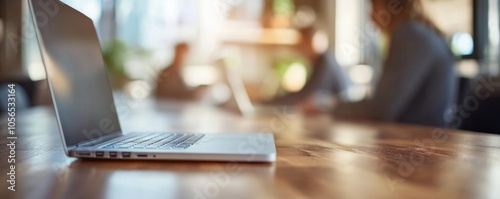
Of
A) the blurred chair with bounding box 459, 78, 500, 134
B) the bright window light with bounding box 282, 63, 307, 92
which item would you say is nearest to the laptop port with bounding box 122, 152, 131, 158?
the blurred chair with bounding box 459, 78, 500, 134

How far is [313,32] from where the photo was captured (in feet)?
10.8

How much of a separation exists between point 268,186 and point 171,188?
2.9 inches

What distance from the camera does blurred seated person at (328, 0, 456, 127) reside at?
4.11 feet

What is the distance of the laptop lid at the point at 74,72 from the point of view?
17.1 inches

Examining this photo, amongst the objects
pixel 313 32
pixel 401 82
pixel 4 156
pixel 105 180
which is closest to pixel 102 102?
pixel 4 156

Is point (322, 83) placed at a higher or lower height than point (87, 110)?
lower

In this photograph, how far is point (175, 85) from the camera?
Answer: 3457mm

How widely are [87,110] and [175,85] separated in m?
2.97

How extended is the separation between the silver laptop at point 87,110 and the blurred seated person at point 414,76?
86cm

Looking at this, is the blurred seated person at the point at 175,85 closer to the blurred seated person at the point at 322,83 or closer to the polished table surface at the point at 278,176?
the blurred seated person at the point at 322,83

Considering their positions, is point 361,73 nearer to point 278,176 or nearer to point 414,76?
point 414,76

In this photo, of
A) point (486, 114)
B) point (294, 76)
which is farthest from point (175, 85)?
point (486, 114)

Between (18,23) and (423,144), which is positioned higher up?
(18,23)

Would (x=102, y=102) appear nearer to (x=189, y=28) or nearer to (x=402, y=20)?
(x=402, y=20)
